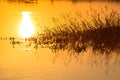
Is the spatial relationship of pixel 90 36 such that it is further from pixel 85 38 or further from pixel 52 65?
pixel 52 65

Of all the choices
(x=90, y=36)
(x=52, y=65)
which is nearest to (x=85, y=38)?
(x=90, y=36)

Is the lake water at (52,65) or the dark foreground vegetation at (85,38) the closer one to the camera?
the lake water at (52,65)

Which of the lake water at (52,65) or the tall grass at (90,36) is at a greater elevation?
the tall grass at (90,36)

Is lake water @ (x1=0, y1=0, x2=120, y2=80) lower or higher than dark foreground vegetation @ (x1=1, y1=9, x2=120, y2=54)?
lower

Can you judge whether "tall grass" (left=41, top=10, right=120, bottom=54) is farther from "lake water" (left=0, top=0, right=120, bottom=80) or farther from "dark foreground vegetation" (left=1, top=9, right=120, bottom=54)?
"lake water" (left=0, top=0, right=120, bottom=80)

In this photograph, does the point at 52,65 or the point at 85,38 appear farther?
the point at 85,38

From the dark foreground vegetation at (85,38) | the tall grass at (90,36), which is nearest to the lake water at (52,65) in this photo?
the dark foreground vegetation at (85,38)

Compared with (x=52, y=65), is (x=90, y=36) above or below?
above

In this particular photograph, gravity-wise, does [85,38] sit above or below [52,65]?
above

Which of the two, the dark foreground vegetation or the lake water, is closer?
the lake water

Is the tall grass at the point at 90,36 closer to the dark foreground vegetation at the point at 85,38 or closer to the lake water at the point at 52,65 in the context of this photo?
the dark foreground vegetation at the point at 85,38

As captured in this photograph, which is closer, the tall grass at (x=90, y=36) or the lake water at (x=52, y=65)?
the lake water at (x=52, y=65)

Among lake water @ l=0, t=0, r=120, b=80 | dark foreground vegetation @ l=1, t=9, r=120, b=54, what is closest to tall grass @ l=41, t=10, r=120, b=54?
dark foreground vegetation @ l=1, t=9, r=120, b=54

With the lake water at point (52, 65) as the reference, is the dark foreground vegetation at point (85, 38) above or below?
above
